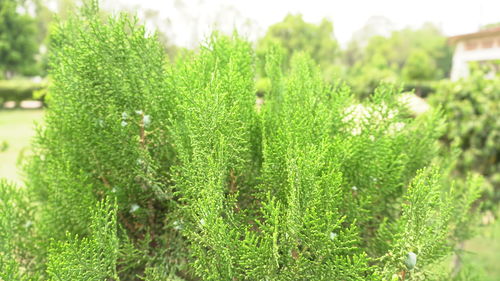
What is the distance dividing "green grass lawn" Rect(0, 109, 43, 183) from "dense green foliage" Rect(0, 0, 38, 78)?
7.88m

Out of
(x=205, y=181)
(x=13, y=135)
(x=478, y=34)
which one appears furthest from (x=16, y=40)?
(x=478, y=34)

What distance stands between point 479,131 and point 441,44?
42210 millimetres

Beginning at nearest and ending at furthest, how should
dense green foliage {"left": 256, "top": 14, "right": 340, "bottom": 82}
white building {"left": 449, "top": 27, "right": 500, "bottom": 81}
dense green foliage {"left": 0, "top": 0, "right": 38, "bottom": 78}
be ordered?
1. white building {"left": 449, "top": 27, "right": 500, "bottom": 81}
2. dense green foliage {"left": 0, "top": 0, "right": 38, "bottom": 78}
3. dense green foliage {"left": 256, "top": 14, "right": 340, "bottom": 82}

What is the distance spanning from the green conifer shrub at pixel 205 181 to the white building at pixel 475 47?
18.7 metres

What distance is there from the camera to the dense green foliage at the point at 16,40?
2277 centimetres

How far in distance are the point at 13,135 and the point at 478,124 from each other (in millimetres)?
12832

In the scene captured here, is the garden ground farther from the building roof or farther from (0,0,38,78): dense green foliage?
the building roof

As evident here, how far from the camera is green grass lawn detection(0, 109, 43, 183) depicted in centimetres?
767

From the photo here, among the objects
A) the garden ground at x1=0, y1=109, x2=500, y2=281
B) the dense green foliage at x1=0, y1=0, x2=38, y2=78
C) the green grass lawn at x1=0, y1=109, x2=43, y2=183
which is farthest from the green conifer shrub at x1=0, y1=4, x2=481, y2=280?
the dense green foliage at x1=0, y1=0, x2=38, y2=78

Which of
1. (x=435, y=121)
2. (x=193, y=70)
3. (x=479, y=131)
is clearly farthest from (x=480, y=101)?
(x=193, y=70)

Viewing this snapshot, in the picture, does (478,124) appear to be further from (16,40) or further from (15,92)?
(16,40)

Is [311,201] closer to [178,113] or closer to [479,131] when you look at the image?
[178,113]

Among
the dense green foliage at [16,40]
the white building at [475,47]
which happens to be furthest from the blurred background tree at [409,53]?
the dense green foliage at [16,40]

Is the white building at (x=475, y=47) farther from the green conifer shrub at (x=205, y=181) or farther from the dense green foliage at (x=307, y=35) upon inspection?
the green conifer shrub at (x=205, y=181)
